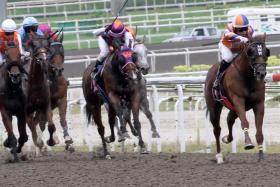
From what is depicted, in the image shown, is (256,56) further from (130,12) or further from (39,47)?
(130,12)

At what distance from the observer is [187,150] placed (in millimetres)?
15484

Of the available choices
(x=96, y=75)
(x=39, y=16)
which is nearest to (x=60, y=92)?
(x=96, y=75)

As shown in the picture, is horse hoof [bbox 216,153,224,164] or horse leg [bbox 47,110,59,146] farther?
horse leg [bbox 47,110,59,146]

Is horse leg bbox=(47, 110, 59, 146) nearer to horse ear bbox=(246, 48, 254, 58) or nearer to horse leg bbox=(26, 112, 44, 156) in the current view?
horse leg bbox=(26, 112, 44, 156)

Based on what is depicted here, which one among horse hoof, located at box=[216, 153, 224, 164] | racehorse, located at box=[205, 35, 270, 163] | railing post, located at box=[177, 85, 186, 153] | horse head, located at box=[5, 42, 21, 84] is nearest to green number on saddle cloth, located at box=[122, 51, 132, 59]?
railing post, located at box=[177, 85, 186, 153]

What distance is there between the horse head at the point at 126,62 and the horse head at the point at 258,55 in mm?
2472

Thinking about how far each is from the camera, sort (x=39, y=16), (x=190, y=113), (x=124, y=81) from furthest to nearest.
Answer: (x=39, y=16)
(x=190, y=113)
(x=124, y=81)

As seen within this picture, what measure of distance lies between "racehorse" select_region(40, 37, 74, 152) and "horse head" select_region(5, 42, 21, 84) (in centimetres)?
58

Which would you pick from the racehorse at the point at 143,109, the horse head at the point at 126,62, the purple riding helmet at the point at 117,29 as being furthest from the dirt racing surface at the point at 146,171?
the purple riding helmet at the point at 117,29

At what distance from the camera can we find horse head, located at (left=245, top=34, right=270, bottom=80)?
462 inches

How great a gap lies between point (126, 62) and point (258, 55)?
2766 millimetres

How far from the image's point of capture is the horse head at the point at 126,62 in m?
14.1

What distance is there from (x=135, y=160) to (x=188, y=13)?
2655 centimetres

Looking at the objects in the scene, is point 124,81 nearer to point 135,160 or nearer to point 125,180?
point 135,160
